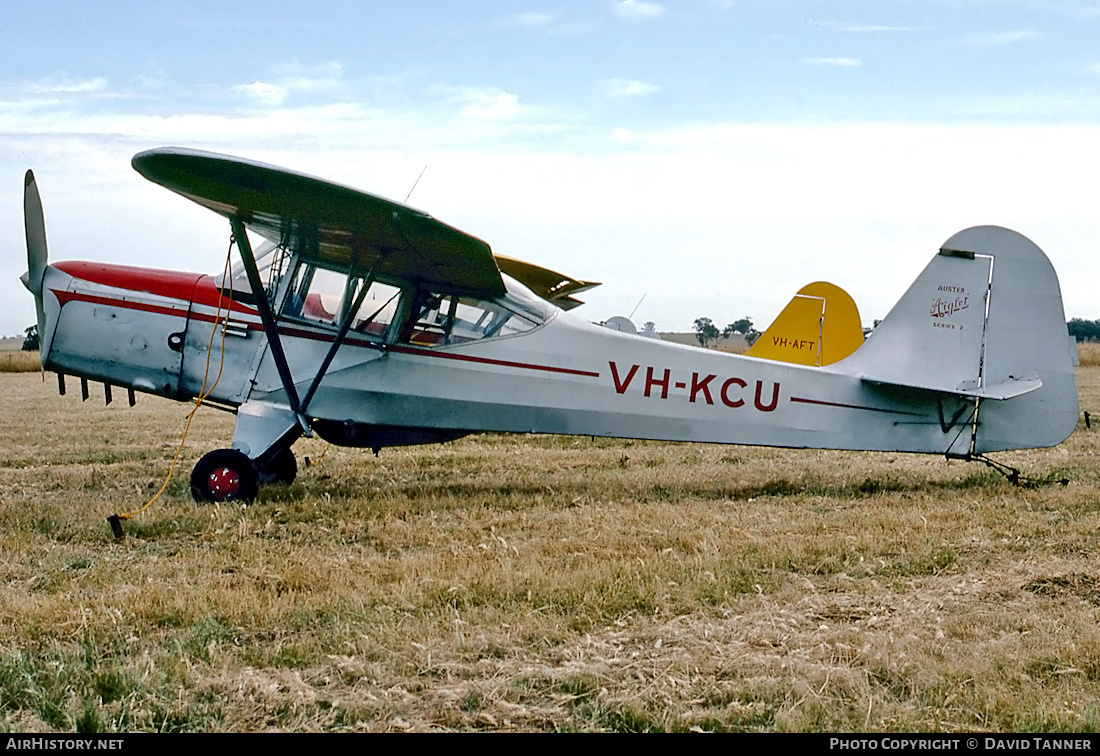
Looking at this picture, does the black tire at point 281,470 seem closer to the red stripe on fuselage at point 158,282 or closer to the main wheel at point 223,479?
the main wheel at point 223,479

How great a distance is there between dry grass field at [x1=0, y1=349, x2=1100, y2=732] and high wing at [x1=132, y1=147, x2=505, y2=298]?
170cm

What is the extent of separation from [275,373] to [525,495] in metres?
2.15

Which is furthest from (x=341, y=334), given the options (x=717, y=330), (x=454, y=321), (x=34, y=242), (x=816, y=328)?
(x=717, y=330)

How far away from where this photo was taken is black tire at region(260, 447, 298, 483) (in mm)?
8094

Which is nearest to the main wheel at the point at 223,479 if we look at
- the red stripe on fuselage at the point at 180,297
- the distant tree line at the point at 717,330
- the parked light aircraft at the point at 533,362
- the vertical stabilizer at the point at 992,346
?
the parked light aircraft at the point at 533,362

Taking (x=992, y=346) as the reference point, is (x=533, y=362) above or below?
below

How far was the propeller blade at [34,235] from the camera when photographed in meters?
7.41

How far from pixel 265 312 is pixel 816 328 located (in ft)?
24.5

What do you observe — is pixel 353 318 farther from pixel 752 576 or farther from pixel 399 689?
pixel 399 689

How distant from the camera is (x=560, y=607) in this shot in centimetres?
419

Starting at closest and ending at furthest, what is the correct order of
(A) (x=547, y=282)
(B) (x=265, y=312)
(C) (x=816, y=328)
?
(B) (x=265, y=312) → (A) (x=547, y=282) → (C) (x=816, y=328)

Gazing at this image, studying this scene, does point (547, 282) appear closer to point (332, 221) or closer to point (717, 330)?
point (332, 221)

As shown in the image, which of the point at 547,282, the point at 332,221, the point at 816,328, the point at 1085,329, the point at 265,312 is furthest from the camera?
the point at 1085,329

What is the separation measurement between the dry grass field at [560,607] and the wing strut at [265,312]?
829 mm
